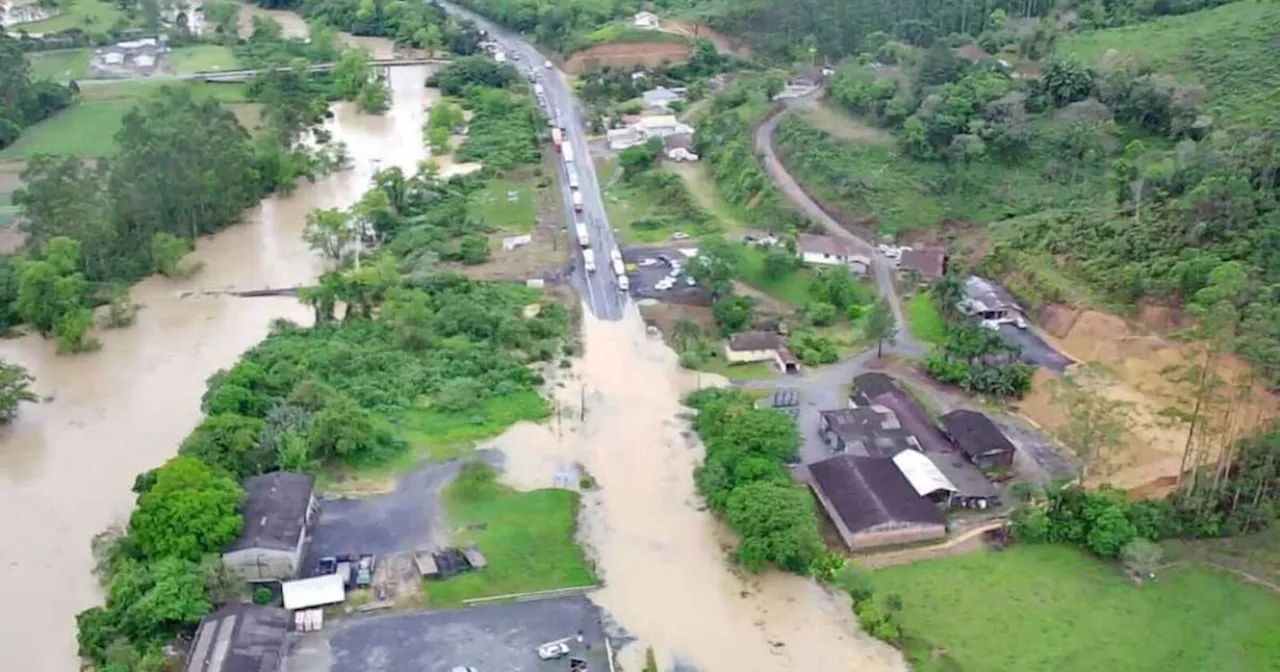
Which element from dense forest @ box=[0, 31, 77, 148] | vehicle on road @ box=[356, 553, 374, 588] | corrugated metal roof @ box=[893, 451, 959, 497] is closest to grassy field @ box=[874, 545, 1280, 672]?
corrugated metal roof @ box=[893, 451, 959, 497]

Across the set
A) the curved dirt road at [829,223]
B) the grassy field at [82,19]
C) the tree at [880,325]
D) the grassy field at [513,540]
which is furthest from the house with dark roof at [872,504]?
the grassy field at [82,19]

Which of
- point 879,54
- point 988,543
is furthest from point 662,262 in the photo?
point 879,54

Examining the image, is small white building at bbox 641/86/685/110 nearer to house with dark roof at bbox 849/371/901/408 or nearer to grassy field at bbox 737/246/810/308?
grassy field at bbox 737/246/810/308

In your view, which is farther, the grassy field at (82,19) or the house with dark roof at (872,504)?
the grassy field at (82,19)

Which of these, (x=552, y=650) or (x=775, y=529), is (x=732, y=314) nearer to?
(x=775, y=529)

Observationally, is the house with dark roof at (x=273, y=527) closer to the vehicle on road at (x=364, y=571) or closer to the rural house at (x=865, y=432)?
the vehicle on road at (x=364, y=571)

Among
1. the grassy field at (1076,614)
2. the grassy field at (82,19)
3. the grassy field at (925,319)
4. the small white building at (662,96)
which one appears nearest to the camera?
the grassy field at (1076,614)
